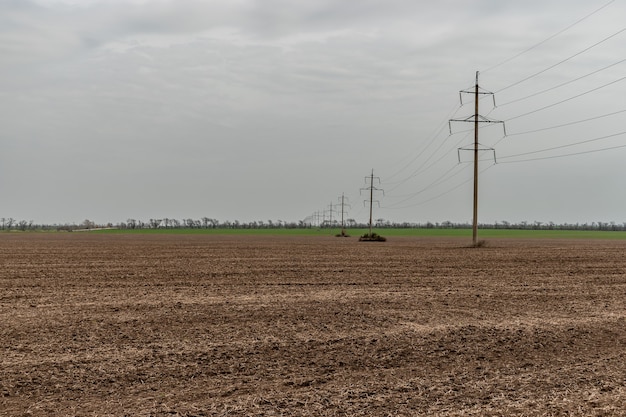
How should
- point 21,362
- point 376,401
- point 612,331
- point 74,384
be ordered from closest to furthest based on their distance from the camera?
point 376,401
point 74,384
point 21,362
point 612,331

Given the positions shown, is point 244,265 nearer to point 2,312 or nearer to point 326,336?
point 2,312

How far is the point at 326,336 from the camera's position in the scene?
35.5 feet

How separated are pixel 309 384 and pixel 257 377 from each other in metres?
0.80

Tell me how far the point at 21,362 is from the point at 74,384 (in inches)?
64.1

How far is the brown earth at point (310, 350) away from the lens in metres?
7.05

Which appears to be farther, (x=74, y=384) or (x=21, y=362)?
(x=21, y=362)

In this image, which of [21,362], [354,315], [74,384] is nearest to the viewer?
[74,384]

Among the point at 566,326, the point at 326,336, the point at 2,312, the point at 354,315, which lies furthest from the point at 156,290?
the point at 566,326

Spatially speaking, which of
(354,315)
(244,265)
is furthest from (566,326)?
(244,265)

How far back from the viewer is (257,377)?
26.7ft

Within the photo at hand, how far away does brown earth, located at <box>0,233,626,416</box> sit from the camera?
7047 millimetres

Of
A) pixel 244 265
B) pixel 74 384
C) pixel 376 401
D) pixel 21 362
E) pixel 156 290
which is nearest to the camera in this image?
pixel 376 401

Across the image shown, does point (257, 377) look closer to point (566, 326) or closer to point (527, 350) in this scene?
point (527, 350)

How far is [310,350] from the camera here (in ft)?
32.0
